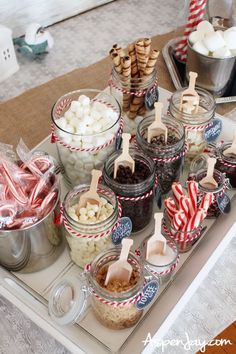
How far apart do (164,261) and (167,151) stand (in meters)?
0.20

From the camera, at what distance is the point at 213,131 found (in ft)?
2.86

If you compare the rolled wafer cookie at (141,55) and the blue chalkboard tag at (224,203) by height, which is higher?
the rolled wafer cookie at (141,55)

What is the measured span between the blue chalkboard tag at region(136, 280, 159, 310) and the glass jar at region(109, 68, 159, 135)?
1.25ft

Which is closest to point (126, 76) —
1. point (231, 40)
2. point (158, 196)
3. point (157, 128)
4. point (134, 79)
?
point (134, 79)

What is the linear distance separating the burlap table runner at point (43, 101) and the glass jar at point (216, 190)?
0.40 meters

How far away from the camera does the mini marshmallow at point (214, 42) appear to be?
1.02 m

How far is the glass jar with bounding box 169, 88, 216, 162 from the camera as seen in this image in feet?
2.73

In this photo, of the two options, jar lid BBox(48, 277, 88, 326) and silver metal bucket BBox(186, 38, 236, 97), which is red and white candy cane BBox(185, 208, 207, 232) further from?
silver metal bucket BBox(186, 38, 236, 97)

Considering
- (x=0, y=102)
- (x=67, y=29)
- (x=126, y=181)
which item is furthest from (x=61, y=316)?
(x=67, y=29)

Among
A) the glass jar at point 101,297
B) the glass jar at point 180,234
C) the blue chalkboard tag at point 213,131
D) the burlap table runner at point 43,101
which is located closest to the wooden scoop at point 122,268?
the glass jar at point 101,297

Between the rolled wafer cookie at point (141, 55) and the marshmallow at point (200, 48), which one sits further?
the marshmallow at point (200, 48)

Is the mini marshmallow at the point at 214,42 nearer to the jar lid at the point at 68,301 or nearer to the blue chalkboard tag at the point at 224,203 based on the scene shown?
the blue chalkboard tag at the point at 224,203

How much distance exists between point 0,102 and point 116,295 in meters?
0.80
